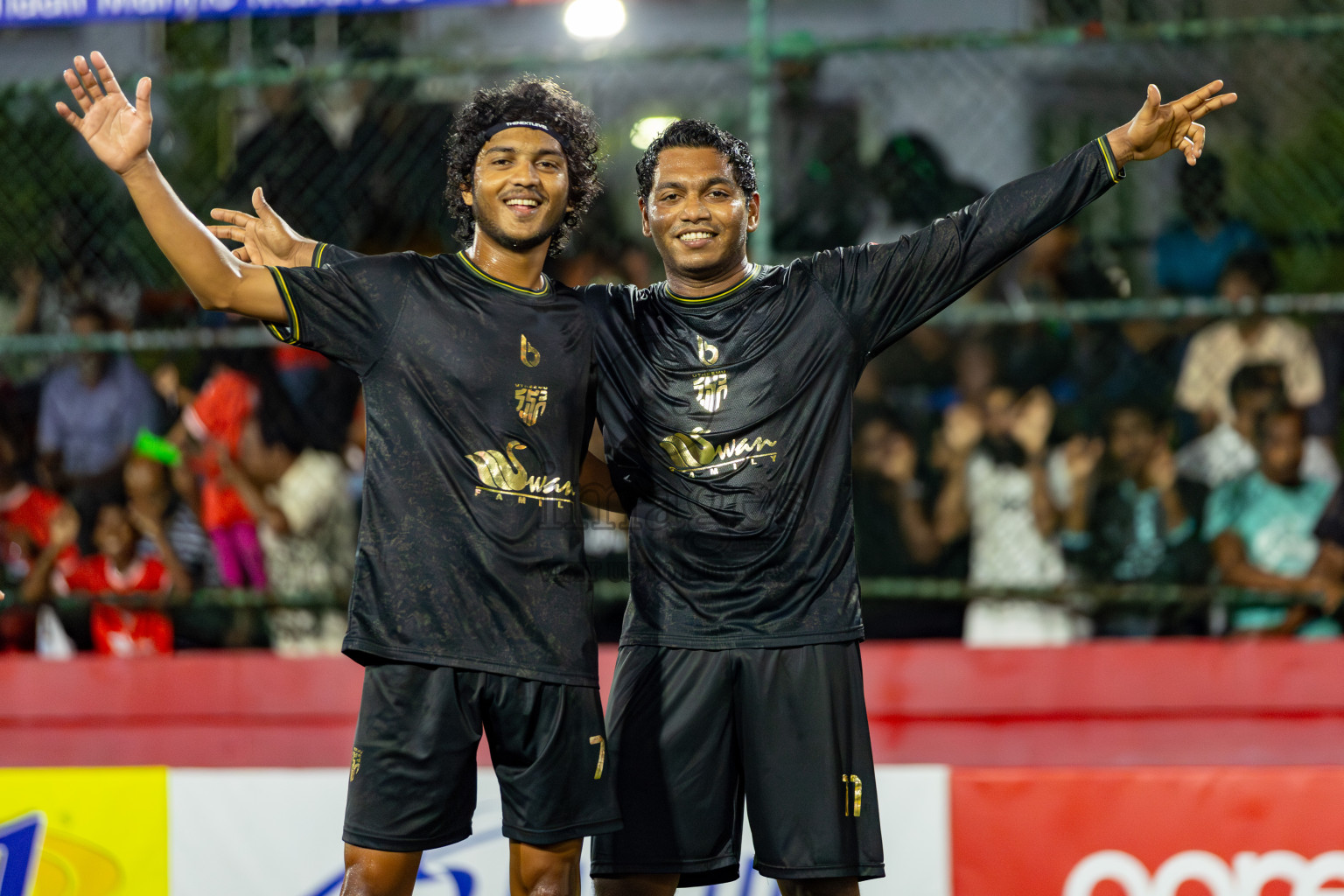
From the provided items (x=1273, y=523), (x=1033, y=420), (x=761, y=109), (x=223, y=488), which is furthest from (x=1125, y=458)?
(x=223, y=488)

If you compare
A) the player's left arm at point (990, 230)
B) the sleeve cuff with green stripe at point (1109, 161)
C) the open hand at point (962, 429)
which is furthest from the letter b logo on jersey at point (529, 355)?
the open hand at point (962, 429)

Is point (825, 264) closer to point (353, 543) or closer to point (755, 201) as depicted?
point (755, 201)

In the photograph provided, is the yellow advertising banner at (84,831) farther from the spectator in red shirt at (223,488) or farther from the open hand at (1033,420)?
the open hand at (1033,420)

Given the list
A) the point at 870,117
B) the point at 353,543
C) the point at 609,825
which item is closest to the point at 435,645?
the point at 609,825

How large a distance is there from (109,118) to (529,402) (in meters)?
0.91

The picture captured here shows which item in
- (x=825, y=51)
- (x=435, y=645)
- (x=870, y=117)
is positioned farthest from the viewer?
(x=870, y=117)

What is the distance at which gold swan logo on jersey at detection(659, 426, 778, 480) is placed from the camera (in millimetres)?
2951

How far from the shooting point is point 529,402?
Result: 9.09ft

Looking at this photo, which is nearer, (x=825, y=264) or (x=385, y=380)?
(x=385, y=380)

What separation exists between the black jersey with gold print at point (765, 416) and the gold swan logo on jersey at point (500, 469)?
33 cm

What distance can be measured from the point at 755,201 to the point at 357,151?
2504mm

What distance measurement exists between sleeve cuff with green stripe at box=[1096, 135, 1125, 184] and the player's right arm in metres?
1.75

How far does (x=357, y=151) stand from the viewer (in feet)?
17.4

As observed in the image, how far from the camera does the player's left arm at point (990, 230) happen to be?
9.64ft
